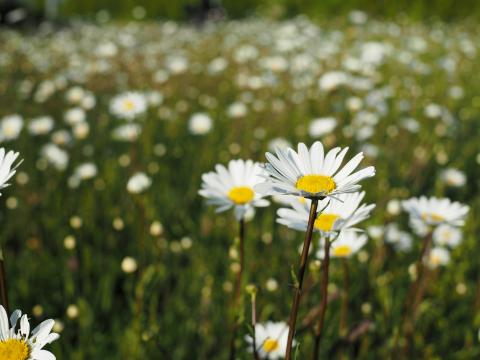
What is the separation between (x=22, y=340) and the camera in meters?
0.70

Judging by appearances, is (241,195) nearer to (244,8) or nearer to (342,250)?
(342,250)

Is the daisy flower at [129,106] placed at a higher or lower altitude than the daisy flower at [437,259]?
higher

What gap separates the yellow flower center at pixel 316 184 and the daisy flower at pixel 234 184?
326 millimetres

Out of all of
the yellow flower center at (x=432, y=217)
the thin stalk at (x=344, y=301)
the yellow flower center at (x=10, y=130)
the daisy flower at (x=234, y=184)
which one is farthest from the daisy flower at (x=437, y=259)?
the yellow flower center at (x=10, y=130)

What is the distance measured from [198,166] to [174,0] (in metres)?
12.2

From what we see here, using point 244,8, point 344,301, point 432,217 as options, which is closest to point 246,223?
point 344,301

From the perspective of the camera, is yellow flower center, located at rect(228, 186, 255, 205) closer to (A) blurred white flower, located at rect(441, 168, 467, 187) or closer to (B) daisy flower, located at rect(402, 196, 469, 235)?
(B) daisy flower, located at rect(402, 196, 469, 235)

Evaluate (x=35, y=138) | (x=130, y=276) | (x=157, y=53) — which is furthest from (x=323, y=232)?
(x=157, y=53)

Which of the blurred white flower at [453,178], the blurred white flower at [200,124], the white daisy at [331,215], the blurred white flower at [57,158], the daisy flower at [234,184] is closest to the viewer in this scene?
the white daisy at [331,215]

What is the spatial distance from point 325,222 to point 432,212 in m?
0.47

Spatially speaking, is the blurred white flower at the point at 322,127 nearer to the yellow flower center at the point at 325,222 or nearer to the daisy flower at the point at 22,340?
the yellow flower center at the point at 325,222

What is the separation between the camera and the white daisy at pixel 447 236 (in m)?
1.77

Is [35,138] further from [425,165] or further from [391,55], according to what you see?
[391,55]

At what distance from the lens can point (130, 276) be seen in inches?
73.6
